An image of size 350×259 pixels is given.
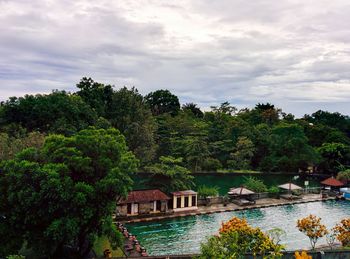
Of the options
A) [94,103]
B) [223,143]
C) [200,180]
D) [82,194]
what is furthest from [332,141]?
[82,194]

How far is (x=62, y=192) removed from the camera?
1594 cm

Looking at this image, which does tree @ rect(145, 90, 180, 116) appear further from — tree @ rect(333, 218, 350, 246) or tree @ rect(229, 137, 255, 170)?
tree @ rect(333, 218, 350, 246)

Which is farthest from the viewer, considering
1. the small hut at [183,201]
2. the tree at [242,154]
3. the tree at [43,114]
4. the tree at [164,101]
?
the tree at [164,101]

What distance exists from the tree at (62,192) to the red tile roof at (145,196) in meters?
9.40

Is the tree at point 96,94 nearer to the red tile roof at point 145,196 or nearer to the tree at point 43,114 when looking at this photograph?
the tree at point 43,114

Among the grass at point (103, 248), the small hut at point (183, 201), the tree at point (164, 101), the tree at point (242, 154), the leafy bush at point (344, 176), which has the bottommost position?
the grass at point (103, 248)

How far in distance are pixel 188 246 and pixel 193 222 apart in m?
5.50

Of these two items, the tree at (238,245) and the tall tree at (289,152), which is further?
the tall tree at (289,152)

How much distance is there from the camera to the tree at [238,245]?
1260cm

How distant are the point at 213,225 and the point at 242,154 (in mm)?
23452

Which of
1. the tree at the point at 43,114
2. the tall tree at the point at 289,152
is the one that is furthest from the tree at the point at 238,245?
the tall tree at the point at 289,152

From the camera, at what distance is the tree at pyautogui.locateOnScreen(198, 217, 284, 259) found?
41.3 feet

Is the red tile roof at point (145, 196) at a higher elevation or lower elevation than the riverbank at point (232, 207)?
higher

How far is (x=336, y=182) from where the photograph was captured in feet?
126
